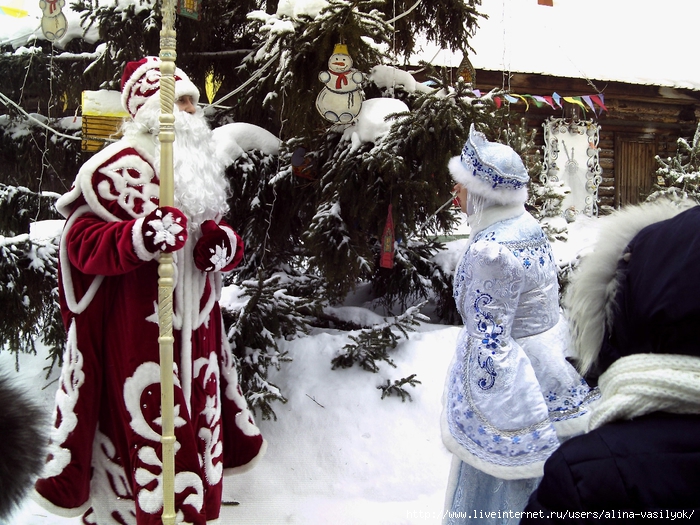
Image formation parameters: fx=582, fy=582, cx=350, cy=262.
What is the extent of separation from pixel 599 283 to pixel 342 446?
2.87 metres

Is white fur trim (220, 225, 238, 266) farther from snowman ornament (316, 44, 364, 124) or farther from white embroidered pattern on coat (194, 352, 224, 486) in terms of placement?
snowman ornament (316, 44, 364, 124)

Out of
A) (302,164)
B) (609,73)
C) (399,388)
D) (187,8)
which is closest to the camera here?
(187,8)

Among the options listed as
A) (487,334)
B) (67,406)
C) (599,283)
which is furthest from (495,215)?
(67,406)

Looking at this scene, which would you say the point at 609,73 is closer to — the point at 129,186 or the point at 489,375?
the point at 489,375

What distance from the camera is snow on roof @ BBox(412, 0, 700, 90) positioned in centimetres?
1041

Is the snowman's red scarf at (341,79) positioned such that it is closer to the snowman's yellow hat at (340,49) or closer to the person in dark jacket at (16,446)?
the snowman's yellow hat at (340,49)

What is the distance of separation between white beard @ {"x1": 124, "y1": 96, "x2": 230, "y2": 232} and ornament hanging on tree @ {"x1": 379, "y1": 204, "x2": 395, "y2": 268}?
167 cm

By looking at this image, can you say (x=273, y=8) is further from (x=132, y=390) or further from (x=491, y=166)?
(x=132, y=390)

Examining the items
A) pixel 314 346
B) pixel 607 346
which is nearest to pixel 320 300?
pixel 314 346

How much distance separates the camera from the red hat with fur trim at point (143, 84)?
2.32 m

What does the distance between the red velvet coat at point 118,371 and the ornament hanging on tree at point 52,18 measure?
2431 mm

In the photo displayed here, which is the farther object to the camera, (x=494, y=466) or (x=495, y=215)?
(x=495, y=215)

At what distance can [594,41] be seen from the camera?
39.4 ft

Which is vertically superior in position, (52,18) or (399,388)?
(52,18)
